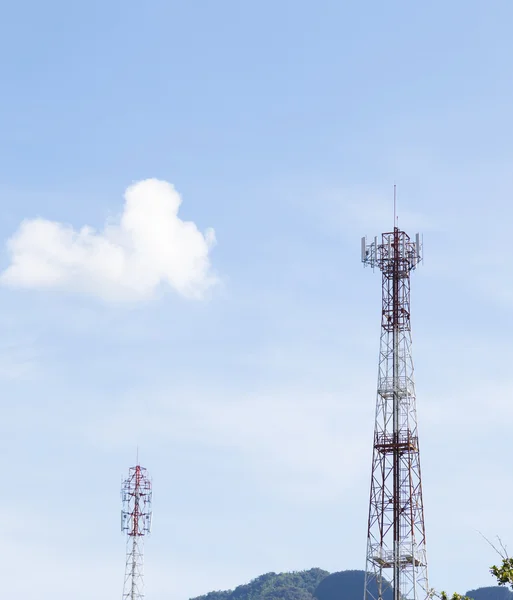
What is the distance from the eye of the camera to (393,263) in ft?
288

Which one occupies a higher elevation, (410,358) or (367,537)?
(410,358)

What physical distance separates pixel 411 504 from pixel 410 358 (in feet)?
37.2

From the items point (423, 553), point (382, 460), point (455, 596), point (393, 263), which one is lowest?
point (455, 596)

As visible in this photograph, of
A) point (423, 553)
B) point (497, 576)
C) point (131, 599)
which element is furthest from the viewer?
point (131, 599)

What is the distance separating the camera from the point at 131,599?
4257 inches

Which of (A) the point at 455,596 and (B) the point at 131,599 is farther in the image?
(B) the point at 131,599

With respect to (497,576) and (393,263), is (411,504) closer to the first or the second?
(393,263)

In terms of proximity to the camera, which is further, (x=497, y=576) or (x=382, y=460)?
(x=382, y=460)

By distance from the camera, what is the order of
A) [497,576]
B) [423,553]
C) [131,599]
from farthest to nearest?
[131,599]
[423,553]
[497,576]

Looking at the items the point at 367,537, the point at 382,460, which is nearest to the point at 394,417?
the point at 382,460

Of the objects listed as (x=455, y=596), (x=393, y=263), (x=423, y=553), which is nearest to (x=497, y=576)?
(x=455, y=596)

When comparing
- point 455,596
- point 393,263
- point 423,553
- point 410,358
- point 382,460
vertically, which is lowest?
point 455,596

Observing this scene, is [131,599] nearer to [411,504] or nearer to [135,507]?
[135,507]

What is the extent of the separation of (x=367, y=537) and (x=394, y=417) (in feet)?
31.1
